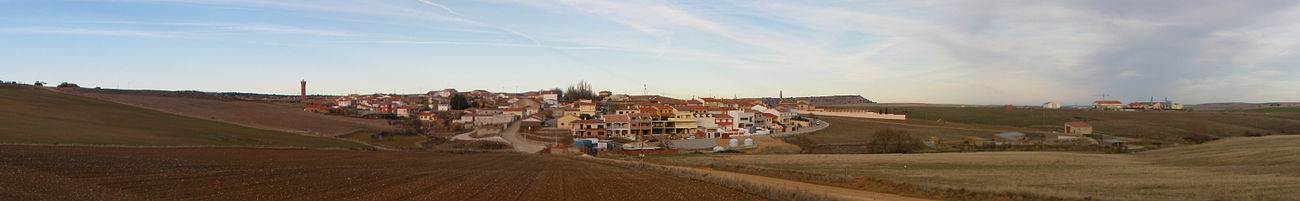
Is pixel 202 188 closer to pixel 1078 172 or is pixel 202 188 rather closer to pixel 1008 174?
pixel 1008 174

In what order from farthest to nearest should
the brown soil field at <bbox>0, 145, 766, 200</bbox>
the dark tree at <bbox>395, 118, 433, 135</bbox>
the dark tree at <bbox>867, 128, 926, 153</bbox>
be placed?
1. the dark tree at <bbox>395, 118, 433, 135</bbox>
2. the dark tree at <bbox>867, 128, 926, 153</bbox>
3. the brown soil field at <bbox>0, 145, 766, 200</bbox>

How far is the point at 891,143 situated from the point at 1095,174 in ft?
66.6

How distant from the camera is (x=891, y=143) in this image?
129 ft

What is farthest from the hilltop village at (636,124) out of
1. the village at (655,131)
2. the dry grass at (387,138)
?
the dry grass at (387,138)

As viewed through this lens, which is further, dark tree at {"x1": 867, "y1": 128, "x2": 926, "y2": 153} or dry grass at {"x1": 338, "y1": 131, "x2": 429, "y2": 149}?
dry grass at {"x1": 338, "y1": 131, "x2": 429, "y2": 149}

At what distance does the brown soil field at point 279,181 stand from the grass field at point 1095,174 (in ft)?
24.9

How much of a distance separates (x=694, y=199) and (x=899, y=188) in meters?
6.29

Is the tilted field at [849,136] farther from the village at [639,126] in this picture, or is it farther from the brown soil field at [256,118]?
the brown soil field at [256,118]

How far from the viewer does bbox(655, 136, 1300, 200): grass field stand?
44.0 feet

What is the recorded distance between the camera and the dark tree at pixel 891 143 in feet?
128

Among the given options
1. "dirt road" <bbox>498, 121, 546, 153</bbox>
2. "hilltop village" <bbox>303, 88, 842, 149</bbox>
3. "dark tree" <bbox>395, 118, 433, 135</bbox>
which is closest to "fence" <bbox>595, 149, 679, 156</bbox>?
"hilltop village" <bbox>303, 88, 842, 149</bbox>

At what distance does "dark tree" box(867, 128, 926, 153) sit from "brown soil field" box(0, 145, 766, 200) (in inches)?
975

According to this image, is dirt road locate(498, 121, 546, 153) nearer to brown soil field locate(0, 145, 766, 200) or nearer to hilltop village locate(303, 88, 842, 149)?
hilltop village locate(303, 88, 842, 149)

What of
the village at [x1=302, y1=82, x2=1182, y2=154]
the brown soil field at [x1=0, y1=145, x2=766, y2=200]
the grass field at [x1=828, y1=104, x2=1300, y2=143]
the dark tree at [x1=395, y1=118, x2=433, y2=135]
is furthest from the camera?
the grass field at [x1=828, y1=104, x2=1300, y2=143]
